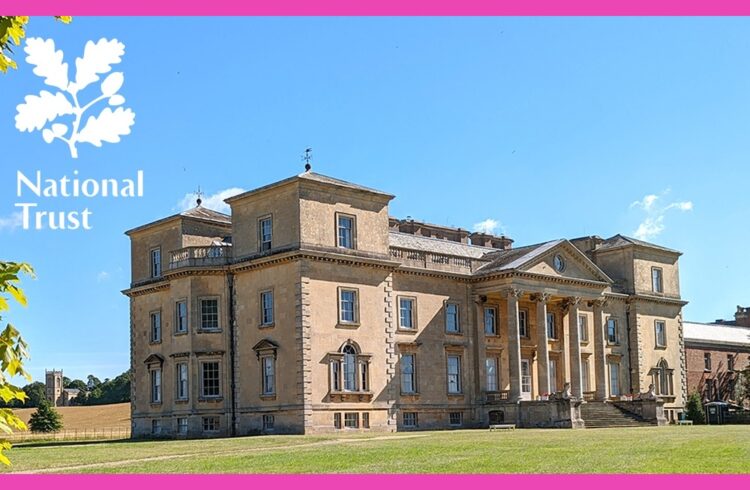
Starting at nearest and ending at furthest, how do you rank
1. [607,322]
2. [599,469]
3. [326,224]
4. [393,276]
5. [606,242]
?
[599,469]
[326,224]
[393,276]
[607,322]
[606,242]

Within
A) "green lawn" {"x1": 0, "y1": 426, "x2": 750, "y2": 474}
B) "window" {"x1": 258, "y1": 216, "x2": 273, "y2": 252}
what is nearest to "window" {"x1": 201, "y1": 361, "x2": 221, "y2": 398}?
"window" {"x1": 258, "y1": 216, "x2": 273, "y2": 252}

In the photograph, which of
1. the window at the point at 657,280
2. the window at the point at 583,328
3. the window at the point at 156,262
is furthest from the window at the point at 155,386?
the window at the point at 657,280

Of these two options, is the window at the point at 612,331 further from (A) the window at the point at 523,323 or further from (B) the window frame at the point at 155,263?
(B) the window frame at the point at 155,263

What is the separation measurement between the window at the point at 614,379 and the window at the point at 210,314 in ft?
85.6

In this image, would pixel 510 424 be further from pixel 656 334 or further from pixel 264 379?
pixel 656 334

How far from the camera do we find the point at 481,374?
53.9m

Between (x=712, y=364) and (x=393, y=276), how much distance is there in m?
36.1

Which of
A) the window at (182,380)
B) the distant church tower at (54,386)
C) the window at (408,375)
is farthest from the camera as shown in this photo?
the distant church tower at (54,386)

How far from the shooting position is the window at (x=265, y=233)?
4806 cm

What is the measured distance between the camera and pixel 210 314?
163 feet

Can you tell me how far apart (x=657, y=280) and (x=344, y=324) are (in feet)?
91.4

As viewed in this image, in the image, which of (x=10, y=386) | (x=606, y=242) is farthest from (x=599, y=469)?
(x=606, y=242)

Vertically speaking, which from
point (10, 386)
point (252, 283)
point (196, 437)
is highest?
point (252, 283)

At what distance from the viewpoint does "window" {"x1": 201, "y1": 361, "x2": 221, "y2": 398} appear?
162 feet
